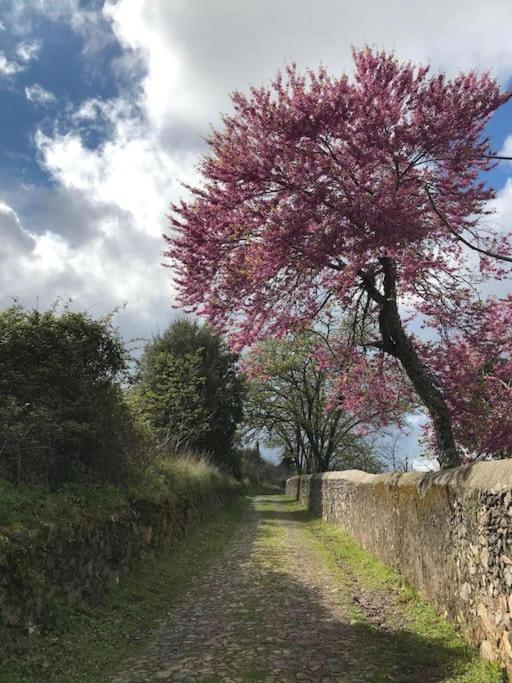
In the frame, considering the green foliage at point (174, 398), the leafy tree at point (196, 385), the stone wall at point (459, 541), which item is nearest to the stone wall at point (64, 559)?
the stone wall at point (459, 541)

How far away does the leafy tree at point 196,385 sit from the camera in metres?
19.9

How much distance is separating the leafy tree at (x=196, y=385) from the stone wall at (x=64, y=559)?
835cm

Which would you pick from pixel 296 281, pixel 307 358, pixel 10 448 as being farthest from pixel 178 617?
pixel 307 358

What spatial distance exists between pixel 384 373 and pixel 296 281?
395 cm

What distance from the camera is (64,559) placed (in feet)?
22.0

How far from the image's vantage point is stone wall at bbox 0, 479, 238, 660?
17.8ft

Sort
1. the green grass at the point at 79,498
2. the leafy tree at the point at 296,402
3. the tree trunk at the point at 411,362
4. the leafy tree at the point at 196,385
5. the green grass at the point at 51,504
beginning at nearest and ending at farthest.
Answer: the green grass at the point at 51,504 → the green grass at the point at 79,498 → the tree trunk at the point at 411,362 → the leafy tree at the point at 196,385 → the leafy tree at the point at 296,402

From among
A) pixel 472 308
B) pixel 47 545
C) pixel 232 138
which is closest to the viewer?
pixel 47 545

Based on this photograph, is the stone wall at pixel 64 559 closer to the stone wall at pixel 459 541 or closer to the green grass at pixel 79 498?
the green grass at pixel 79 498

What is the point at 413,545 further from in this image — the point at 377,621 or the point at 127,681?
the point at 127,681

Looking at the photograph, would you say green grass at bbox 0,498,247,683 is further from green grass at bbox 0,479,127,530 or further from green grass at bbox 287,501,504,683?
green grass at bbox 287,501,504,683

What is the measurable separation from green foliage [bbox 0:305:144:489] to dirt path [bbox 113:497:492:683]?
2.81 m

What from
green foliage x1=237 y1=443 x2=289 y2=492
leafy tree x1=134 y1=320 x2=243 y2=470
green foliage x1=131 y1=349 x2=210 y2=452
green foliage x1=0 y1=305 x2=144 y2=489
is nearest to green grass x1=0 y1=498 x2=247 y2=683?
green foliage x1=0 y1=305 x2=144 y2=489

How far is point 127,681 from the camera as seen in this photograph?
17.2 feet
